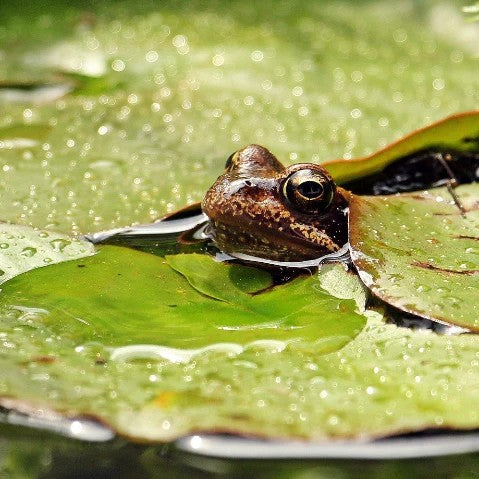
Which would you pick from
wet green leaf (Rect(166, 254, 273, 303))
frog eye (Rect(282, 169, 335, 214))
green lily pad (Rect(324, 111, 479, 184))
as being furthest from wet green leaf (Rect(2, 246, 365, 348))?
green lily pad (Rect(324, 111, 479, 184))

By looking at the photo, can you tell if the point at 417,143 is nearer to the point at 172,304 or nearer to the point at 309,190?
the point at 309,190

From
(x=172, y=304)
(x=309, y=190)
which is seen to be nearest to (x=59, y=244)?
(x=172, y=304)

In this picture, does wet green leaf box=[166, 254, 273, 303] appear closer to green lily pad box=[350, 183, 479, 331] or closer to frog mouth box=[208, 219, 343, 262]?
frog mouth box=[208, 219, 343, 262]

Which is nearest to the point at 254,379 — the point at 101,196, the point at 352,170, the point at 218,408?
the point at 218,408

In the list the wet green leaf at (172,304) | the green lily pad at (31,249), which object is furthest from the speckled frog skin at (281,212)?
the green lily pad at (31,249)

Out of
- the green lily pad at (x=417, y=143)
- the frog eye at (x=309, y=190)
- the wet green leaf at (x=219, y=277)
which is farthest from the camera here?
the green lily pad at (x=417, y=143)

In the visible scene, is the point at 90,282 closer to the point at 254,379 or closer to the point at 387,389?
the point at 254,379

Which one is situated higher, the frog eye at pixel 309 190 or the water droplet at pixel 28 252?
the frog eye at pixel 309 190

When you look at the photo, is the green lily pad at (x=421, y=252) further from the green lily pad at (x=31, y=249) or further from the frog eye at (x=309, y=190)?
the green lily pad at (x=31, y=249)
